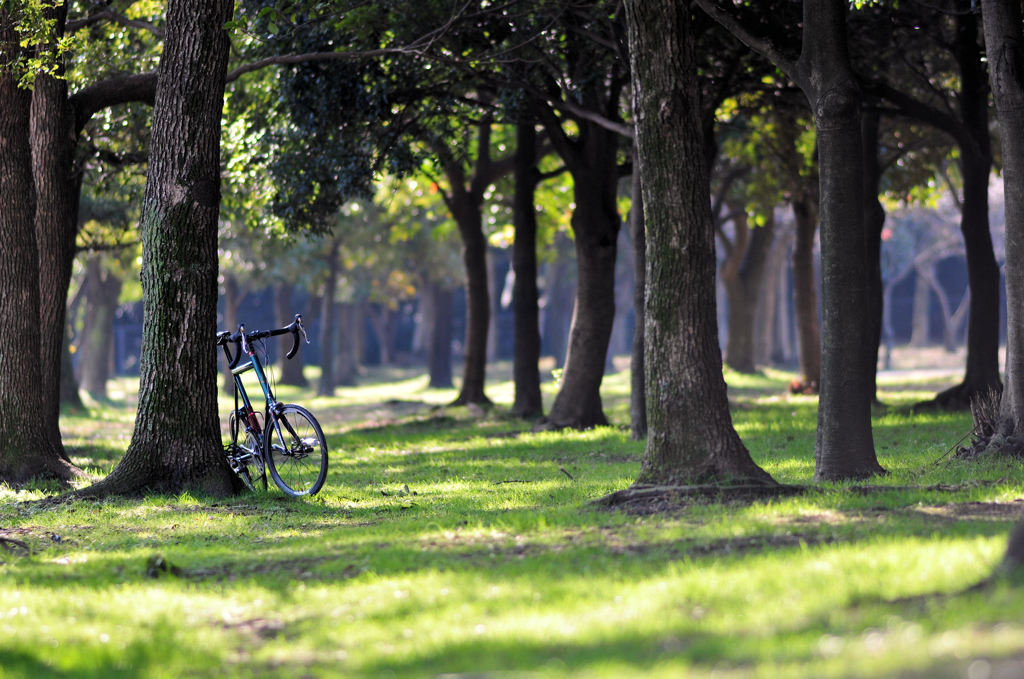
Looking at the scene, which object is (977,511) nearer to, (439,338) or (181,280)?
(181,280)

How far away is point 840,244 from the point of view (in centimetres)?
998

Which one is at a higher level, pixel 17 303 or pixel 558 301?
pixel 558 301

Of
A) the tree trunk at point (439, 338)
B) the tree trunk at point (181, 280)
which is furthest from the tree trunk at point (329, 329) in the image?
the tree trunk at point (181, 280)

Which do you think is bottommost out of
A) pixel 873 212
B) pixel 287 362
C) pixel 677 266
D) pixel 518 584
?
pixel 518 584

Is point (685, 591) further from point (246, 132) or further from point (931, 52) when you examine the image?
point (931, 52)

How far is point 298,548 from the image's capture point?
7.89 m

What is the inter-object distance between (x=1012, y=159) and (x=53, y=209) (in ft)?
32.9

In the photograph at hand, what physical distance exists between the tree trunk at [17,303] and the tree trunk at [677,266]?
678cm

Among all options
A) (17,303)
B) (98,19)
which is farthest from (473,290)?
(17,303)

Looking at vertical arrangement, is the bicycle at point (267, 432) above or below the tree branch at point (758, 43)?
below

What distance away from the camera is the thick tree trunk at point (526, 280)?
66.6ft

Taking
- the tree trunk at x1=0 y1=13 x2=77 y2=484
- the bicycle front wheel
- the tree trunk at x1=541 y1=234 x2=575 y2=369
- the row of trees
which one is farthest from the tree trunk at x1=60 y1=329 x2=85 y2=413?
the tree trunk at x1=541 y1=234 x2=575 y2=369

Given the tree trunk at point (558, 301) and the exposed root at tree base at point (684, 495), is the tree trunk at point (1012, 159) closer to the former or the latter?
the exposed root at tree base at point (684, 495)

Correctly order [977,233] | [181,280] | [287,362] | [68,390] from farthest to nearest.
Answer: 1. [287,362]
2. [68,390]
3. [977,233]
4. [181,280]
